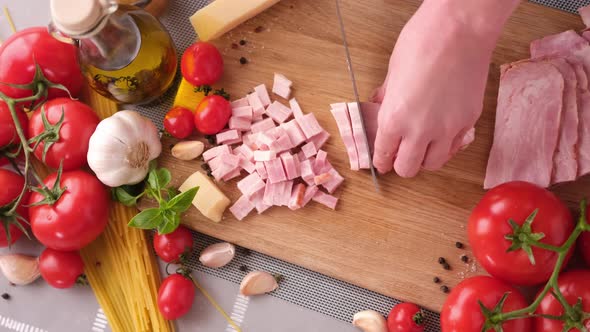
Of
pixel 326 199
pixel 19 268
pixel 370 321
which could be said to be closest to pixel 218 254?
pixel 326 199

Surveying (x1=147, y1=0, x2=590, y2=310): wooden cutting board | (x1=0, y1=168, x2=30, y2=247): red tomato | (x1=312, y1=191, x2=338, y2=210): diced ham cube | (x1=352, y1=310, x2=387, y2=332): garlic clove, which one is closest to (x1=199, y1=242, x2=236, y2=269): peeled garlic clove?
(x1=147, y1=0, x2=590, y2=310): wooden cutting board

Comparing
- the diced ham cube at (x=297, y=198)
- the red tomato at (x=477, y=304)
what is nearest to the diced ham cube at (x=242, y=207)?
the diced ham cube at (x=297, y=198)

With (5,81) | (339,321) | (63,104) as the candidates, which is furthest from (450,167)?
(5,81)

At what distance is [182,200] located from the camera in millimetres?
1513

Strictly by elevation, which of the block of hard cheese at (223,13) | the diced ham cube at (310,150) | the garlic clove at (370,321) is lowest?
the garlic clove at (370,321)

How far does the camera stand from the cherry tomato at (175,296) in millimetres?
1602

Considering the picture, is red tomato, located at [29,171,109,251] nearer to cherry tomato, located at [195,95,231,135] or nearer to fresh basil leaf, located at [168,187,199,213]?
fresh basil leaf, located at [168,187,199,213]

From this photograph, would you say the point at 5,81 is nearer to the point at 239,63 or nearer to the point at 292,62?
the point at 239,63

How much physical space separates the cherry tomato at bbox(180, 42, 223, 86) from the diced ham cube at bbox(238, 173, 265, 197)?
28cm

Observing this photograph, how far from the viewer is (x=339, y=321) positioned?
5.37ft

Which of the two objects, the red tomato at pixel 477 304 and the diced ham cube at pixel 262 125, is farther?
the diced ham cube at pixel 262 125

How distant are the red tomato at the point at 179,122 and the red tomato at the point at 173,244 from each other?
256mm

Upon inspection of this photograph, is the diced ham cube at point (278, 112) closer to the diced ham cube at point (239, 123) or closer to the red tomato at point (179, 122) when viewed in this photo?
the diced ham cube at point (239, 123)

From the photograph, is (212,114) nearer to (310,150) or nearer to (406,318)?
(310,150)
